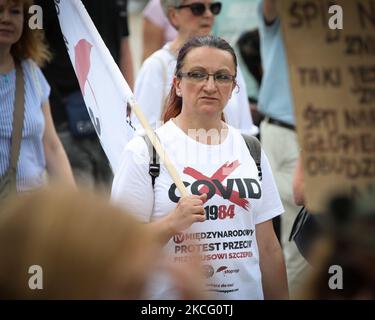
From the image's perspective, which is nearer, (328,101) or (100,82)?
(328,101)

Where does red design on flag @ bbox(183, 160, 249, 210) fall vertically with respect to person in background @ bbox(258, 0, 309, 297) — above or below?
below

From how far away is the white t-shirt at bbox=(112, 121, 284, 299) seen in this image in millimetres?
3707

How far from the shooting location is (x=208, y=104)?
3.95 meters

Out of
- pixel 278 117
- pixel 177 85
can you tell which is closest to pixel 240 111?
pixel 278 117

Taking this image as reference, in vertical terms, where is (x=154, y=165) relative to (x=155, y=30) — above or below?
below

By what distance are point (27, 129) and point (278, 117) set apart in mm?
1811

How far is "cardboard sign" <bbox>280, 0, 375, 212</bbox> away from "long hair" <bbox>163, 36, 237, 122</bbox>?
1.53 ft

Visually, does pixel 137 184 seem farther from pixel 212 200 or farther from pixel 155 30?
pixel 155 30

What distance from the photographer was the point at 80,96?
5.80 m

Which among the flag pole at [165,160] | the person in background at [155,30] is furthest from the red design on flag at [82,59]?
the person in background at [155,30]

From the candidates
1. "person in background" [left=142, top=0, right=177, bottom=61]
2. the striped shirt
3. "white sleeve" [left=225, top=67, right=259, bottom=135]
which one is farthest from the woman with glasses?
"person in background" [left=142, top=0, right=177, bottom=61]

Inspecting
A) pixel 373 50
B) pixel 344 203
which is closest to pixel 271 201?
pixel 373 50

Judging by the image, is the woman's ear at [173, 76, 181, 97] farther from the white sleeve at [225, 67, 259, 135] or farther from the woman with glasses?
the white sleeve at [225, 67, 259, 135]

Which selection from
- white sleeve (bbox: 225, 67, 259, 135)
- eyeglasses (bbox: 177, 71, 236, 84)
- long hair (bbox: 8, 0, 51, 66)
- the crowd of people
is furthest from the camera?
white sleeve (bbox: 225, 67, 259, 135)
